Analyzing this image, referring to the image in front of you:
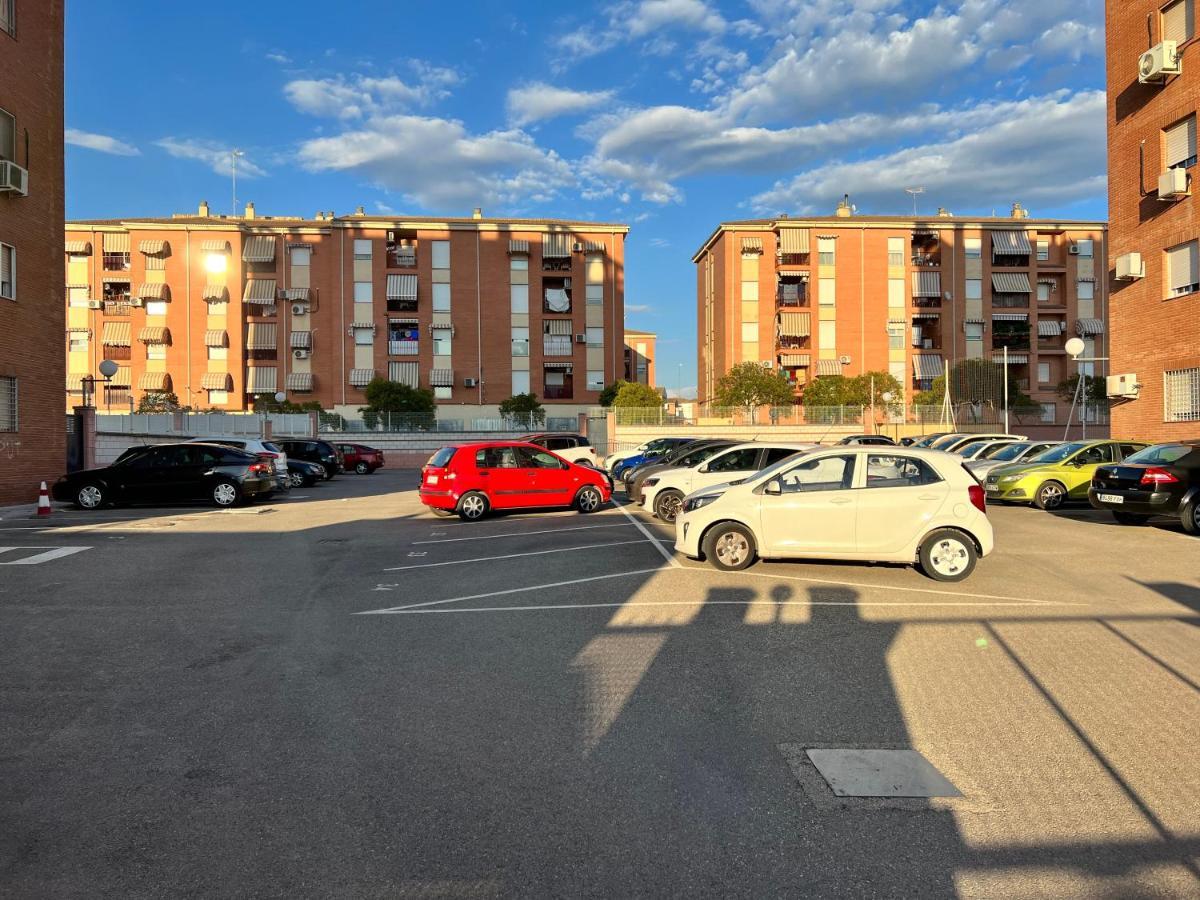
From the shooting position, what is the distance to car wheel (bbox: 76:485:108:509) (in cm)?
1883

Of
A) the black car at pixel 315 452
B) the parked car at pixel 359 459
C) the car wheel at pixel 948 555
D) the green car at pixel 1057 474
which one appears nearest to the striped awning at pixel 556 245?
the parked car at pixel 359 459

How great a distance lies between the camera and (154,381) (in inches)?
2216

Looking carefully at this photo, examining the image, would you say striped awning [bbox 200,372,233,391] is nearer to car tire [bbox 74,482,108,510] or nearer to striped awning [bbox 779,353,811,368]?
striped awning [bbox 779,353,811,368]

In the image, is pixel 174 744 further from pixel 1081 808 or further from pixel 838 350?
pixel 838 350

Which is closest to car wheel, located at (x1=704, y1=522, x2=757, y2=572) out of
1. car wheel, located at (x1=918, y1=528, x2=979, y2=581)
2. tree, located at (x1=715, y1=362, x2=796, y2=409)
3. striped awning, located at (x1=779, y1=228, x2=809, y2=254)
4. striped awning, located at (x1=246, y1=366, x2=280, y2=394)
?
car wheel, located at (x1=918, y1=528, x2=979, y2=581)

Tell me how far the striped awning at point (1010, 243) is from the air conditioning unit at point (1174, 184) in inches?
1670

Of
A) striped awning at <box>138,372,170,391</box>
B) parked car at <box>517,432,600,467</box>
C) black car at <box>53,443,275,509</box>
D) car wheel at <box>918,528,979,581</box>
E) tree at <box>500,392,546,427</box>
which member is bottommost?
car wheel at <box>918,528,979,581</box>

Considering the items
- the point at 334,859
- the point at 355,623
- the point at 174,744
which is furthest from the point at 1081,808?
the point at 355,623

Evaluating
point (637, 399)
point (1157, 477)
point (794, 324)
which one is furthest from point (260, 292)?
point (1157, 477)

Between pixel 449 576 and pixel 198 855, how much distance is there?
657 centimetres

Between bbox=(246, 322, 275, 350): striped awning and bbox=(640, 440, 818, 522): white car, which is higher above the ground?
bbox=(246, 322, 275, 350): striped awning

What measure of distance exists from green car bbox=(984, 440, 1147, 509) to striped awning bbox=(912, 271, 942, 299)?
44.1 metres

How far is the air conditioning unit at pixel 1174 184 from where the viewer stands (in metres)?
20.4

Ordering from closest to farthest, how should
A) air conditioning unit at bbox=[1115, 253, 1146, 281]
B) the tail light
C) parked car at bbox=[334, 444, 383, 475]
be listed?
the tail light, air conditioning unit at bbox=[1115, 253, 1146, 281], parked car at bbox=[334, 444, 383, 475]
